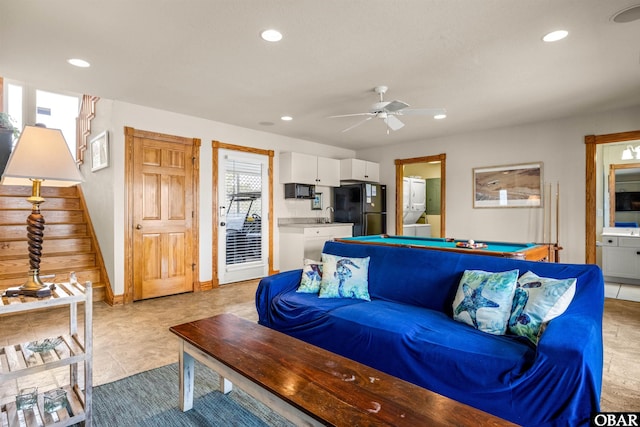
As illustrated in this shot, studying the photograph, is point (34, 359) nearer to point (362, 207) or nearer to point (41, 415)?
point (41, 415)

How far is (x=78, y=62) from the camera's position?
120 inches

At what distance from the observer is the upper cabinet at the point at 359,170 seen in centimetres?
637

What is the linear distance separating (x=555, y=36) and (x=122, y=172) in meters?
4.53

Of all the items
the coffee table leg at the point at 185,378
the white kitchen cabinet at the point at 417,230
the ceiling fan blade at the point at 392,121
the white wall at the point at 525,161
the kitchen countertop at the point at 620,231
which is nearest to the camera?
the coffee table leg at the point at 185,378

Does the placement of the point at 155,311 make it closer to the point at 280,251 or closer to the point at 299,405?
the point at 280,251

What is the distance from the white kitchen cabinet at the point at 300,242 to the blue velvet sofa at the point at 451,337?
8.01 ft

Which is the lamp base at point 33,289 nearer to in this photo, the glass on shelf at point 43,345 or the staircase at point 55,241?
the glass on shelf at point 43,345

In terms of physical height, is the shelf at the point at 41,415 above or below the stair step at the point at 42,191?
below

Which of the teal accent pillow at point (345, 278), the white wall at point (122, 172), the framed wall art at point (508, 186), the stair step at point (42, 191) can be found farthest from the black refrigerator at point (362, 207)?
the stair step at point (42, 191)

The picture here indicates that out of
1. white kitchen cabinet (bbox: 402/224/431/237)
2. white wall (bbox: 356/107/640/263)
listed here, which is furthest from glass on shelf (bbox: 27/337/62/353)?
white kitchen cabinet (bbox: 402/224/431/237)

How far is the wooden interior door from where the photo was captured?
4.23 m

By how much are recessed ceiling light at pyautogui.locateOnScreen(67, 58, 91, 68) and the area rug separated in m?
2.69

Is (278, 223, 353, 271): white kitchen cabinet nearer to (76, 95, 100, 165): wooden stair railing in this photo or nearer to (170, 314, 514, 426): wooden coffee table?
(76, 95, 100, 165): wooden stair railing

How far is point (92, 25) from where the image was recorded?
244cm
